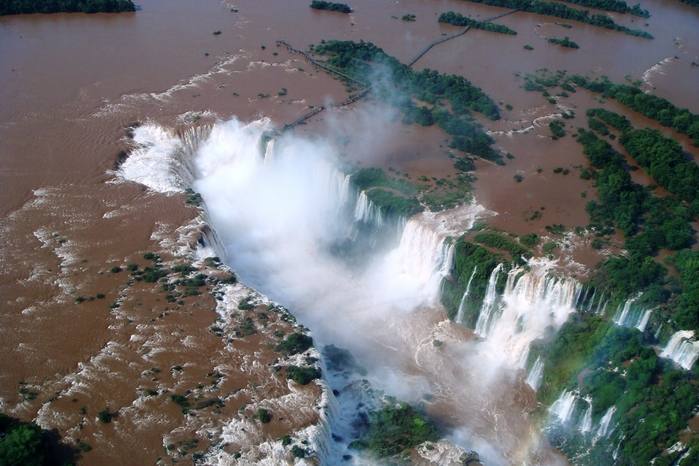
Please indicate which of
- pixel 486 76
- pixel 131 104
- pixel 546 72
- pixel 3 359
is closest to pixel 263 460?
pixel 3 359

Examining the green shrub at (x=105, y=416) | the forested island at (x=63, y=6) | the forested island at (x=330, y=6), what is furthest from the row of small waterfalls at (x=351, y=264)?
the forested island at (x=330, y=6)

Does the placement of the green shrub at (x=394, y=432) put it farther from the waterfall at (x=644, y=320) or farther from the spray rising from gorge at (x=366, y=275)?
the waterfall at (x=644, y=320)

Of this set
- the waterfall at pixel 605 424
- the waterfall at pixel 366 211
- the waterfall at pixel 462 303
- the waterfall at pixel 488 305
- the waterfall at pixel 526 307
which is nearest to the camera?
the waterfall at pixel 605 424

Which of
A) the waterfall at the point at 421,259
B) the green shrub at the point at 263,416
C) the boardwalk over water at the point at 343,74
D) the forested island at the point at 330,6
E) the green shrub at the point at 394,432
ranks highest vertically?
the forested island at the point at 330,6

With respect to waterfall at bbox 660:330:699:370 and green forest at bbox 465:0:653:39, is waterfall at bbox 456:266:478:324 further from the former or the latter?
green forest at bbox 465:0:653:39

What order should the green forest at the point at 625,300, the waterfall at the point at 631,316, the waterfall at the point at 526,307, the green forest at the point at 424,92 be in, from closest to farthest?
1. the green forest at the point at 625,300
2. the waterfall at the point at 631,316
3. the waterfall at the point at 526,307
4. the green forest at the point at 424,92

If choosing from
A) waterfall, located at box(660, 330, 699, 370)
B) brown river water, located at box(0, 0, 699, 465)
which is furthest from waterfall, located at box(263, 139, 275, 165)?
waterfall, located at box(660, 330, 699, 370)

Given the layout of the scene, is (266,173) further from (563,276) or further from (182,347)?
(563,276)
